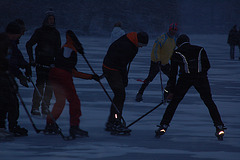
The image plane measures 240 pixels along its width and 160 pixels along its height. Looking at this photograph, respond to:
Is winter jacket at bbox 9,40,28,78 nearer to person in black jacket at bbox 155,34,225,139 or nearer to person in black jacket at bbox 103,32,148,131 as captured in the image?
person in black jacket at bbox 103,32,148,131

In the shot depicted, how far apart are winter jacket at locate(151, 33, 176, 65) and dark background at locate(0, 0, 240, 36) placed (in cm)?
5552

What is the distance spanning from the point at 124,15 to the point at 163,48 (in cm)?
6228

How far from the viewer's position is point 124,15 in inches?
2817

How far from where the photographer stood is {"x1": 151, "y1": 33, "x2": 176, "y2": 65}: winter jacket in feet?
32.4

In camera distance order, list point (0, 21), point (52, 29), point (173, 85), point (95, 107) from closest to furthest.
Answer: point (173, 85) < point (52, 29) < point (95, 107) < point (0, 21)

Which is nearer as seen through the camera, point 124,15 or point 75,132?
point 75,132

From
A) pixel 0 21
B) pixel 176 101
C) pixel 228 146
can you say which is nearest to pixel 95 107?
pixel 176 101

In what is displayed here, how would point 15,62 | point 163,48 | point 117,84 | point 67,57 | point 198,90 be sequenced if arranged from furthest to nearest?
point 163,48, point 117,84, point 15,62, point 198,90, point 67,57

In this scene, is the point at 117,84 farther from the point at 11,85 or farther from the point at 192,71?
the point at 11,85

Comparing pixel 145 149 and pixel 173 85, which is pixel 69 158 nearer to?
pixel 145 149

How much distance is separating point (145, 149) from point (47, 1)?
67936 mm

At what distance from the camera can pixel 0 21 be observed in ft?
219

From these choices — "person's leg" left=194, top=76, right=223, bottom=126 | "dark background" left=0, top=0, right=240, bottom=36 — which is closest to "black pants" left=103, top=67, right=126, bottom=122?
"person's leg" left=194, top=76, right=223, bottom=126

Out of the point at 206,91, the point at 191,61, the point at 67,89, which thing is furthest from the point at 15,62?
the point at 206,91
